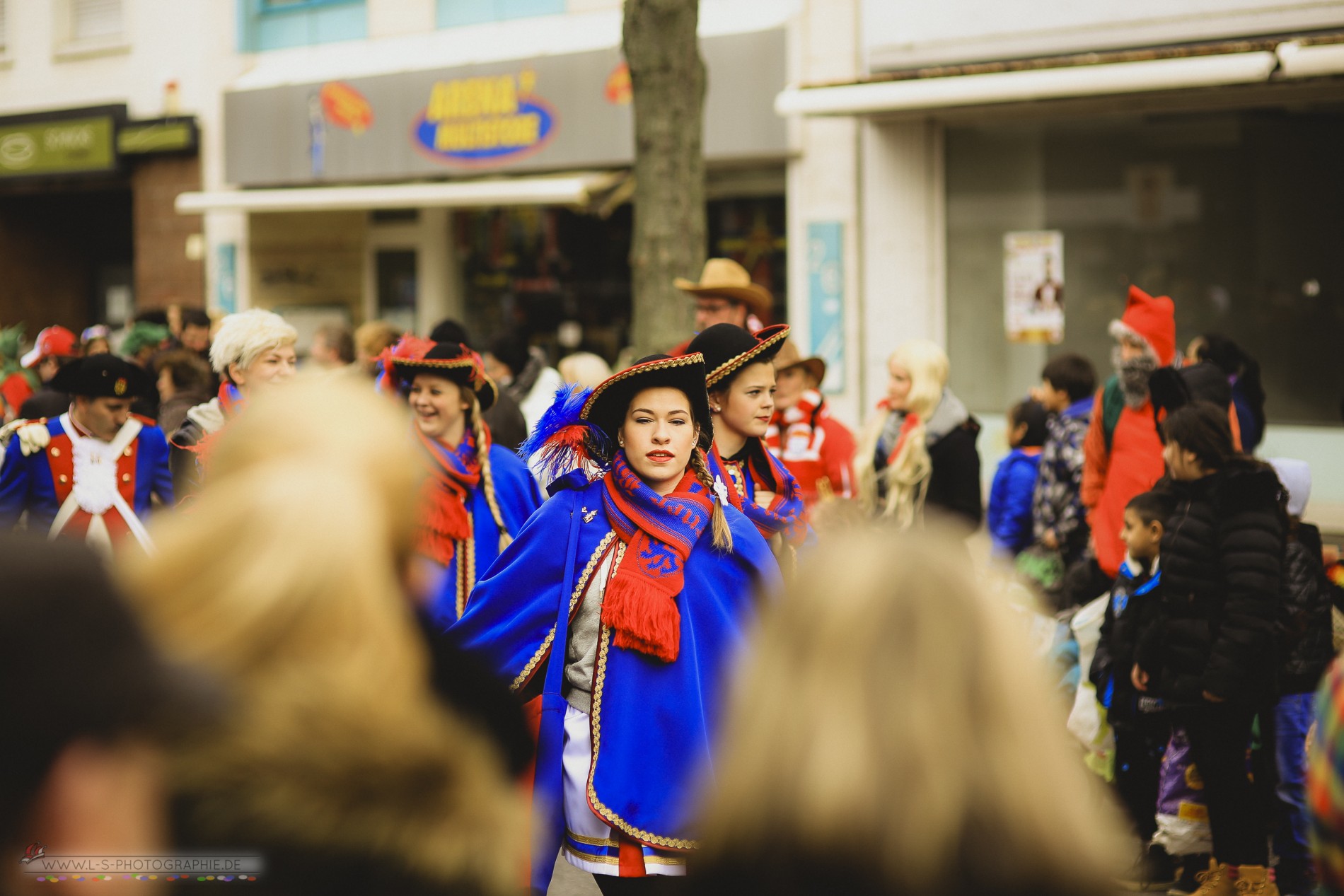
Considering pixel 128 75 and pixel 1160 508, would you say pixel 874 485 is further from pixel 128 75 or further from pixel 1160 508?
pixel 128 75

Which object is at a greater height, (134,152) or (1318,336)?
(134,152)

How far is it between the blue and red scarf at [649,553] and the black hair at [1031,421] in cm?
423

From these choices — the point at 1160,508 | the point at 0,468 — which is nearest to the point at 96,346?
the point at 0,468

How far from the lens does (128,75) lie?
16234 millimetres

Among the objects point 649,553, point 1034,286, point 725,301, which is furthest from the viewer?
point 1034,286

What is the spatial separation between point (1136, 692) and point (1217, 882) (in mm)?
767

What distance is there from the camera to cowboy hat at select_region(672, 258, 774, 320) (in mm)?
6859

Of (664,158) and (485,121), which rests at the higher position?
(485,121)

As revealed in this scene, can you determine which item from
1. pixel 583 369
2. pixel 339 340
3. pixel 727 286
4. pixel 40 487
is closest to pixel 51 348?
pixel 339 340

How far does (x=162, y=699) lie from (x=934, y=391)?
6152 millimetres

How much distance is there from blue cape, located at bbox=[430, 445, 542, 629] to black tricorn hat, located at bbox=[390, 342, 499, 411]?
30 cm

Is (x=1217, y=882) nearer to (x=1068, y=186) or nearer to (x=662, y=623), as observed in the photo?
(x=662, y=623)

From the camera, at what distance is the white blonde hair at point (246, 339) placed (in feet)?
19.4

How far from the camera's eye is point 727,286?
6.98m
